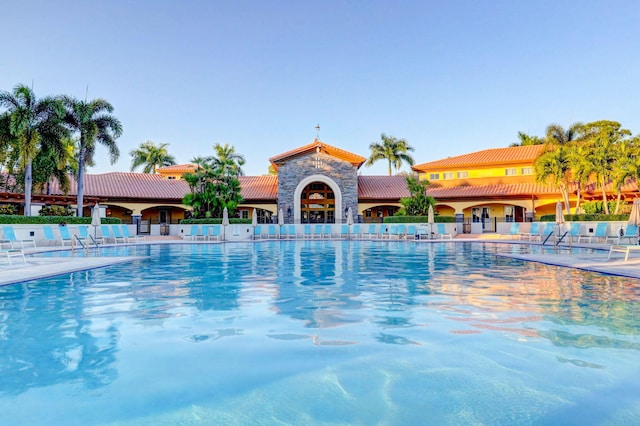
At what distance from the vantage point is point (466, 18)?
21.8 metres

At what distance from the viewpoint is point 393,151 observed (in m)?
46.3

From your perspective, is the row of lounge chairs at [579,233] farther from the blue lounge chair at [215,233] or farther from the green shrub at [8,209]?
the green shrub at [8,209]

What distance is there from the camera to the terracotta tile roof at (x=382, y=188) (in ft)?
117

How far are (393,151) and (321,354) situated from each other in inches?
1699

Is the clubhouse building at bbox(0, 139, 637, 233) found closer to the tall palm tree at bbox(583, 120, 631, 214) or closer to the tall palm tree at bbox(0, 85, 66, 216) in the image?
the tall palm tree at bbox(583, 120, 631, 214)

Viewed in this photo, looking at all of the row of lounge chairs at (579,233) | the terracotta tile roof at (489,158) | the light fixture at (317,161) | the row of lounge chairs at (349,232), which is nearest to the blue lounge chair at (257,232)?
the row of lounge chairs at (349,232)

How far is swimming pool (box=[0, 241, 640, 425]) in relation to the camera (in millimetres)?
3527

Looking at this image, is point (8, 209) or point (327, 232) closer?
point (327, 232)

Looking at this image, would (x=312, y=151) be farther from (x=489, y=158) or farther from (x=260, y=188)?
(x=489, y=158)

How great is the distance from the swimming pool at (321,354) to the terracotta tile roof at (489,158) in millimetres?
29002

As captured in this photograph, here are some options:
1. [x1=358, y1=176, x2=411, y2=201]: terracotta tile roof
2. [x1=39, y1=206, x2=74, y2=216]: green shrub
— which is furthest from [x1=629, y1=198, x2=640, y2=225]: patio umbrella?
[x1=39, y1=206, x2=74, y2=216]: green shrub

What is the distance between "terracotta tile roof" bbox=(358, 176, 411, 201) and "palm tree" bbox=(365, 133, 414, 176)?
7.56 metres

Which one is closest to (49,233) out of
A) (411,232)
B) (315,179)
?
(411,232)

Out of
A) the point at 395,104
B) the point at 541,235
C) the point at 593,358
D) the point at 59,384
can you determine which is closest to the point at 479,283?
the point at 593,358
